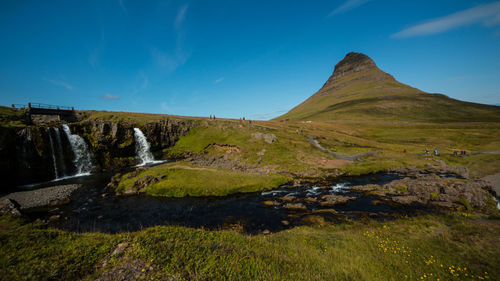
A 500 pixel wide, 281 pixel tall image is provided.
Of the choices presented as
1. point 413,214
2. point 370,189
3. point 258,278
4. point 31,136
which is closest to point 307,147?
point 370,189

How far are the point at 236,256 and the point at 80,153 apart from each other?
65.0 meters

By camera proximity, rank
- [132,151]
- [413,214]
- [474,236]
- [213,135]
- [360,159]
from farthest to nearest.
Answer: [213,135], [132,151], [360,159], [413,214], [474,236]

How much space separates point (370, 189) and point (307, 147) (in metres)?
30.0

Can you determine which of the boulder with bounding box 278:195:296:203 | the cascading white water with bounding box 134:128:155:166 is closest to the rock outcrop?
the boulder with bounding box 278:195:296:203

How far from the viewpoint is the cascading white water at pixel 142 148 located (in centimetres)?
6156

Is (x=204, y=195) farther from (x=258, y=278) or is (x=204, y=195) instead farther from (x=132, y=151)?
(x=132, y=151)

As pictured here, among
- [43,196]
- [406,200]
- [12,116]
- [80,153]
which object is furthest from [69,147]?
[406,200]

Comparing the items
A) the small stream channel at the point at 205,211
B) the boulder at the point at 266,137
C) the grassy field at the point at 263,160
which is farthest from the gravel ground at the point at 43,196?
the boulder at the point at 266,137

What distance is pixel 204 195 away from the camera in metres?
33.7

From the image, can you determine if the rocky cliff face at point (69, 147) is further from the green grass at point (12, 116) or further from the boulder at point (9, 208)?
the boulder at point (9, 208)

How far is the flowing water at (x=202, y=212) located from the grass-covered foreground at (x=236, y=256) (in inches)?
389

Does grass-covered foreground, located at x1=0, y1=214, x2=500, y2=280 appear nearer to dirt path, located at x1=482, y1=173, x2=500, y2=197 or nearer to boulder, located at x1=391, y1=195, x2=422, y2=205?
boulder, located at x1=391, y1=195, x2=422, y2=205

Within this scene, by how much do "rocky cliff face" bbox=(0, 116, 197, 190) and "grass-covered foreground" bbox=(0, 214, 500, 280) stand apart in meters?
48.7

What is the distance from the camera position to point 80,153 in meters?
52.2
